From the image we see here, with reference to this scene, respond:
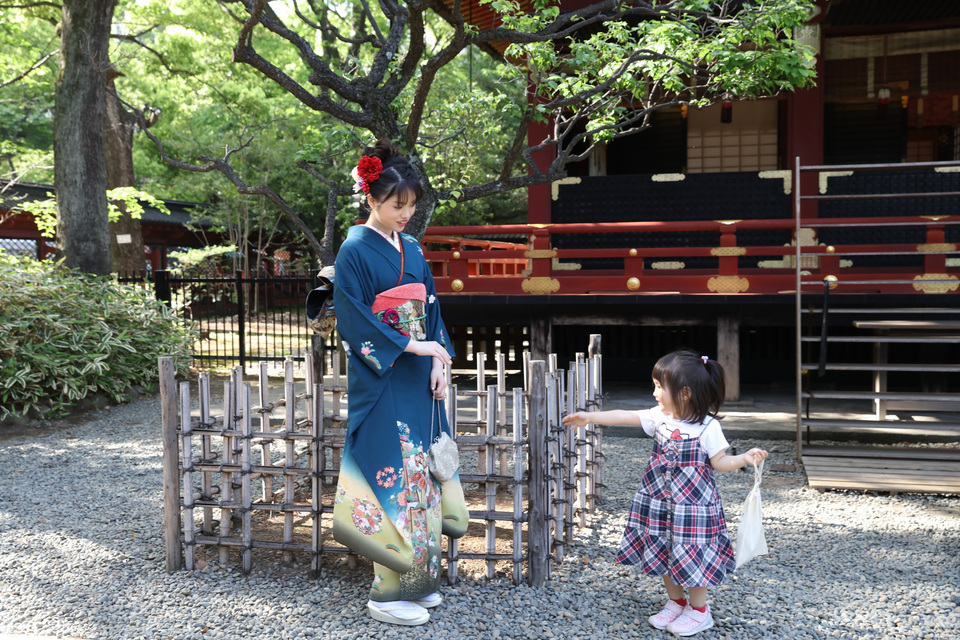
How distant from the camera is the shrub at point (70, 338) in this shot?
7.75 meters

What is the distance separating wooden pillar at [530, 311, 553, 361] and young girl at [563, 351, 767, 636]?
213 inches

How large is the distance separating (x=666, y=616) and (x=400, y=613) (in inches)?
41.8

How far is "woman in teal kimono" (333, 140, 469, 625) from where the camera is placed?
10.0 ft

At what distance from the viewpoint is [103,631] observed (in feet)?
10.2

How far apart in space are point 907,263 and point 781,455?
407 centimetres

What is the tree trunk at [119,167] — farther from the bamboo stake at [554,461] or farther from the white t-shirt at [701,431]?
the white t-shirt at [701,431]

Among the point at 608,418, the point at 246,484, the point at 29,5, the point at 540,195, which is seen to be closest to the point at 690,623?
the point at 608,418

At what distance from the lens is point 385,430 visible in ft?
10.1

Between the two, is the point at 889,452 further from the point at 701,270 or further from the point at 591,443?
the point at 701,270

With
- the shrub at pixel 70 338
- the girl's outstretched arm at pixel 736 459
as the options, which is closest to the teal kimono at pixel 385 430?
the girl's outstretched arm at pixel 736 459

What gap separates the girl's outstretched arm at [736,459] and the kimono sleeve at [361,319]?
128 centimetres

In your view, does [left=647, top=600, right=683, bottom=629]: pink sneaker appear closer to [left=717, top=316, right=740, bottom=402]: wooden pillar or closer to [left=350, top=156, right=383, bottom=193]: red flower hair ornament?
[left=350, top=156, right=383, bottom=193]: red flower hair ornament

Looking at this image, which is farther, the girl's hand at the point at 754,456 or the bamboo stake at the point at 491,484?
the bamboo stake at the point at 491,484

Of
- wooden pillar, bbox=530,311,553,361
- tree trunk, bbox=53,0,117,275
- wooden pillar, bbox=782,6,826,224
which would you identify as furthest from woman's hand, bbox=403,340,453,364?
tree trunk, bbox=53,0,117,275
